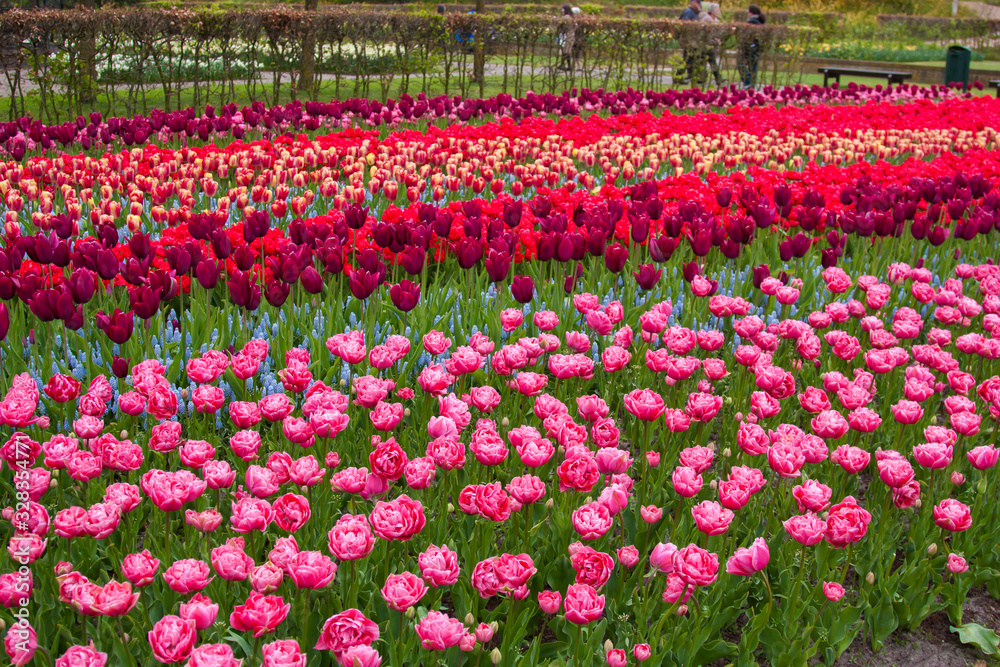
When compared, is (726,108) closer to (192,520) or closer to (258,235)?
(258,235)

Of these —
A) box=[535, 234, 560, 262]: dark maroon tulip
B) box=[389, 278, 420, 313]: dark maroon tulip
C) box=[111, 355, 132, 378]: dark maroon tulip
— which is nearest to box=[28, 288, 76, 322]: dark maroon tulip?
box=[111, 355, 132, 378]: dark maroon tulip

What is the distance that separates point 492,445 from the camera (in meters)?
2.16

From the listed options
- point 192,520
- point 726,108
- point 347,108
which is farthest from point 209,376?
point 726,108

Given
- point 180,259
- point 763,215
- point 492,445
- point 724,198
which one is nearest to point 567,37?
point 724,198

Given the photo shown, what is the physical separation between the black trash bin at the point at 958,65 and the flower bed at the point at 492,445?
19354 millimetres

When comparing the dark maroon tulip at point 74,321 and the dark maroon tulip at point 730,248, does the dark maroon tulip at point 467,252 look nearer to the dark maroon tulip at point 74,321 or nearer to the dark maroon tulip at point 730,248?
the dark maroon tulip at point 730,248

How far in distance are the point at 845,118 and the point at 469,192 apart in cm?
687

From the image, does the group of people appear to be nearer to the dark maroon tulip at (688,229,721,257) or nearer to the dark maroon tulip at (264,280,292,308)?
the dark maroon tulip at (688,229,721,257)

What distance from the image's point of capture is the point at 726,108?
548 inches

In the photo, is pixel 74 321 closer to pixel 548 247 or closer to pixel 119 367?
pixel 119 367

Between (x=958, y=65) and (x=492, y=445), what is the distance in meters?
24.3

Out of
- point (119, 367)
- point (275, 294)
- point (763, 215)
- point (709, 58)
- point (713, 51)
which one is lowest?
point (119, 367)

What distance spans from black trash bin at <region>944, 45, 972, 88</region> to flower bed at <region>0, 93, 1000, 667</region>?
63.5 feet

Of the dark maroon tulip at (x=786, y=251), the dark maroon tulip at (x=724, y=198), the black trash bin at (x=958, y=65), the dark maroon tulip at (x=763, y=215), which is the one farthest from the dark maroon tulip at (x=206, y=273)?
the black trash bin at (x=958, y=65)
